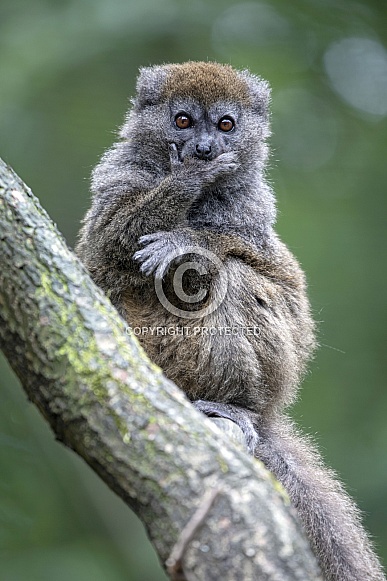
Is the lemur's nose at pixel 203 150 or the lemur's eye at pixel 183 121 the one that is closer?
the lemur's nose at pixel 203 150

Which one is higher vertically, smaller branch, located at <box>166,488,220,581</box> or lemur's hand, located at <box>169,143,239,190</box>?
lemur's hand, located at <box>169,143,239,190</box>

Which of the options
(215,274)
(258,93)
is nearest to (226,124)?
(258,93)

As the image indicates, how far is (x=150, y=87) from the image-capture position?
7172mm

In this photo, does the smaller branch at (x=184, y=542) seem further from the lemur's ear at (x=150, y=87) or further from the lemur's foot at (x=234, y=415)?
the lemur's ear at (x=150, y=87)

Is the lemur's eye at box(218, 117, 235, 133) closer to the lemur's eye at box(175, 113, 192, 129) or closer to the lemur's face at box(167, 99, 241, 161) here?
the lemur's face at box(167, 99, 241, 161)

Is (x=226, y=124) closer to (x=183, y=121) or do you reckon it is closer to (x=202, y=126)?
(x=202, y=126)

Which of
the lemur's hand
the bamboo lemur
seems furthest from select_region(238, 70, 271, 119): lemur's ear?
the lemur's hand

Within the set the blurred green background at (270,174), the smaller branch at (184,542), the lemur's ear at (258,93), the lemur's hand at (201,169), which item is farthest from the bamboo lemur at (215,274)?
the blurred green background at (270,174)

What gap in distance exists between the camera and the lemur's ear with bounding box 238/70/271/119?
→ 739 cm

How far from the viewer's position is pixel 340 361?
11523 millimetres

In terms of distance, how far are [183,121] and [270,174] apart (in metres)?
4.50

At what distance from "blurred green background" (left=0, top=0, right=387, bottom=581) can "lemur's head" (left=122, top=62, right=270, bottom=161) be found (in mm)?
3354

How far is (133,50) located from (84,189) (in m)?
2.17

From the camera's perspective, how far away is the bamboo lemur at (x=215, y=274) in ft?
19.7
